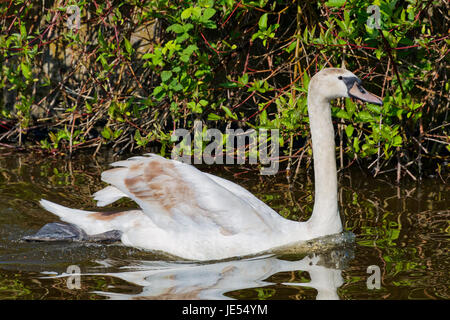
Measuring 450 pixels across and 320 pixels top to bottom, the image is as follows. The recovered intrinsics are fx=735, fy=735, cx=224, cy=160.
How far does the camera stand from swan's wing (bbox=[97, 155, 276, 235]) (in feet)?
15.5

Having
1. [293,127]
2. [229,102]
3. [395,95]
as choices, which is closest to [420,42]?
[395,95]

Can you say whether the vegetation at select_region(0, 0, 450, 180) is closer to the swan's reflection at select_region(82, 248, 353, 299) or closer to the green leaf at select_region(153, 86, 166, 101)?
the green leaf at select_region(153, 86, 166, 101)

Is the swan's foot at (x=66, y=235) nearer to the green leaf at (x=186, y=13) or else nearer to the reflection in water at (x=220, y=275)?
the reflection in water at (x=220, y=275)

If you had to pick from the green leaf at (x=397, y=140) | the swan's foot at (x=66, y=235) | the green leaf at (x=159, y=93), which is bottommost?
the swan's foot at (x=66, y=235)

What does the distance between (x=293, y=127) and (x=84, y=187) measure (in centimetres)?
193

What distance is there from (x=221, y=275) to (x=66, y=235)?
4.38ft

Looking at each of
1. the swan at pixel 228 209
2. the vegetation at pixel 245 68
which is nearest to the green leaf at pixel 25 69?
the vegetation at pixel 245 68

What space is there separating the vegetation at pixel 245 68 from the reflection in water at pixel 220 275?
1.53 m

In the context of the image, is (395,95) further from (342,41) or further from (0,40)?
(0,40)

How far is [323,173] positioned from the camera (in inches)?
187

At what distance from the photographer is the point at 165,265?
4656mm

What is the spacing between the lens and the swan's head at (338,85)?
4695 millimetres

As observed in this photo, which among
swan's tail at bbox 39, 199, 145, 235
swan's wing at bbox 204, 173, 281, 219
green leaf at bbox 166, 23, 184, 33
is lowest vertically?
swan's tail at bbox 39, 199, 145, 235

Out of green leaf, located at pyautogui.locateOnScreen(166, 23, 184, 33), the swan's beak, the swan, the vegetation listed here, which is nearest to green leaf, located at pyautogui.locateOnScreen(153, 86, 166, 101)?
the vegetation
